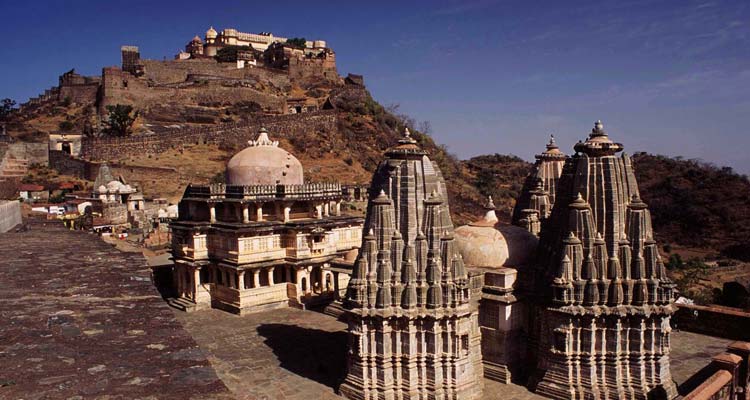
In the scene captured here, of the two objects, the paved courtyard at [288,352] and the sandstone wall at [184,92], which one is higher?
the sandstone wall at [184,92]

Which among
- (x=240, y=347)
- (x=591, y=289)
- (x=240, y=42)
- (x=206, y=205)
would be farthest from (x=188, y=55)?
(x=591, y=289)

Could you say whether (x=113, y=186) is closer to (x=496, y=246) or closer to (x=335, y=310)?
(x=335, y=310)

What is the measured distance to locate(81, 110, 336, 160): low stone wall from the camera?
53.8m

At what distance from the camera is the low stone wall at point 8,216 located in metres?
19.4

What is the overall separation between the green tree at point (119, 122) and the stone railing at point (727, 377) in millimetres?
59248

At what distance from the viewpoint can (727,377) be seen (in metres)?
13.7

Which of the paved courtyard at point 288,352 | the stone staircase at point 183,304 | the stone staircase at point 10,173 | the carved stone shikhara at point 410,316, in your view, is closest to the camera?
the carved stone shikhara at point 410,316

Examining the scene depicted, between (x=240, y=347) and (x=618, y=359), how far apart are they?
11.5 meters

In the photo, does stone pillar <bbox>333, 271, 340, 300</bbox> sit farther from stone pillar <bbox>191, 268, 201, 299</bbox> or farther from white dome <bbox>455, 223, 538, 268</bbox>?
white dome <bbox>455, 223, 538, 268</bbox>

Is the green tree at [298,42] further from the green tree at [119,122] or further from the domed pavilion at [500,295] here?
the domed pavilion at [500,295]

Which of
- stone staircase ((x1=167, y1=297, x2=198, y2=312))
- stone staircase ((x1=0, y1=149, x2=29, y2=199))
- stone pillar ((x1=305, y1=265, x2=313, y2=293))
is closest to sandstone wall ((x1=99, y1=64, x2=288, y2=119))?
stone staircase ((x1=0, y1=149, x2=29, y2=199))

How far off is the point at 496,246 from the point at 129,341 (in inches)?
423

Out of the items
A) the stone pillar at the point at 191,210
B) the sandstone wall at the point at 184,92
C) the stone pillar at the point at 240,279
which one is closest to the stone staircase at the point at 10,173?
the sandstone wall at the point at 184,92

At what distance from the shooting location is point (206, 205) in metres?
24.0
